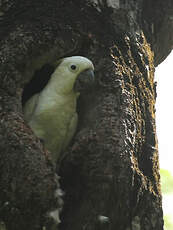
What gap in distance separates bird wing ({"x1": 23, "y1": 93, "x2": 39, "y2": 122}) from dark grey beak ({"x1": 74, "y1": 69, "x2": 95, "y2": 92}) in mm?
302

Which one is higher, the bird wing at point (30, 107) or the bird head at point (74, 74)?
the bird head at point (74, 74)

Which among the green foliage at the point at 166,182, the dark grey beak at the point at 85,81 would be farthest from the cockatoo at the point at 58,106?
the green foliage at the point at 166,182

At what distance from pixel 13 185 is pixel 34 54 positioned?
837 millimetres

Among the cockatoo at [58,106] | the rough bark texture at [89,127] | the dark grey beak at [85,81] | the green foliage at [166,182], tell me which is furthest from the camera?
the green foliage at [166,182]

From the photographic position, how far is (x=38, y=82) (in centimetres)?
348

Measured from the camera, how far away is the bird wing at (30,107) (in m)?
3.28

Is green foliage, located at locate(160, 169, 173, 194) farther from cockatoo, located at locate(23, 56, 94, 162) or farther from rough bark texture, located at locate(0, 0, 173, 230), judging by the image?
cockatoo, located at locate(23, 56, 94, 162)

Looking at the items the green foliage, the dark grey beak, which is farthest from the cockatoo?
the green foliage

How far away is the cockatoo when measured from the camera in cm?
327

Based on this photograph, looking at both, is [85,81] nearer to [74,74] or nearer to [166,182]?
[74,74]

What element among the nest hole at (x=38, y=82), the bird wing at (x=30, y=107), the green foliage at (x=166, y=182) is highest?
Answer: the nest hole at (x=38, y=82)

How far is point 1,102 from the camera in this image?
106 inches

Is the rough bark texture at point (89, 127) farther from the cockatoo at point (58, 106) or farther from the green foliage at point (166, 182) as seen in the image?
the green foliage at point (166, 182)

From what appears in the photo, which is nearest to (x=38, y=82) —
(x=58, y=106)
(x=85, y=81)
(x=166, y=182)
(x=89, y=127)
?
(x=58, y=106)
